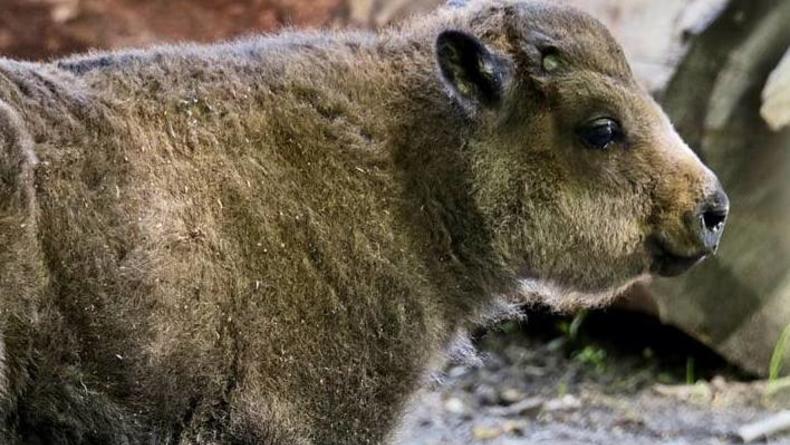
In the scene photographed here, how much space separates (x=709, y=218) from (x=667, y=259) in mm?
207

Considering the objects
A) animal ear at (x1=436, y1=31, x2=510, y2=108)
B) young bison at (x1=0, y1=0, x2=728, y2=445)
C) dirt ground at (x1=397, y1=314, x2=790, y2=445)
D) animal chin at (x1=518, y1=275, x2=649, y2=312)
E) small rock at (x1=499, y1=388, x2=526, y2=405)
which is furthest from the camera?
small rock at (x1=499, y1=388, x2=526, y2=405)

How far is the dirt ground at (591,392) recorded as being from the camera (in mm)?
5852

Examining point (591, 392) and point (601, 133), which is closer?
point (601, 133)

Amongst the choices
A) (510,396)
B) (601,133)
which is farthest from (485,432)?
(601,133)

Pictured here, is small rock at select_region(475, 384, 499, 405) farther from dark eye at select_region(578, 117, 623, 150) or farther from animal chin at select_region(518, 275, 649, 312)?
dark eye at select_region(578, 117, 623, 150)

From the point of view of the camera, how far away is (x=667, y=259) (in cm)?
431

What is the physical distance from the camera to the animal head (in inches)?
163

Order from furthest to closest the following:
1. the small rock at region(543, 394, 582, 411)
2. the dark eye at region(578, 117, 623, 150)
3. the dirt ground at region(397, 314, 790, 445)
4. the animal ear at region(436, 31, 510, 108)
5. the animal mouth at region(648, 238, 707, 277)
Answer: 1. the small rock at region(543, 394, 582, 411)
2. the dirt ground at region(397, 314, 790, 445)
3. the animal mouth at region(648, 238, 707, 277)
4. the dark eye at region(578, 117, 623, 150)
5. the animal ear at region(436, 31, 510, 108)

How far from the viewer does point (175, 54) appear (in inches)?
157

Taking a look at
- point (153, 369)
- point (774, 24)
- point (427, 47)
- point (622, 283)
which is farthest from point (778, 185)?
point (153, 369)

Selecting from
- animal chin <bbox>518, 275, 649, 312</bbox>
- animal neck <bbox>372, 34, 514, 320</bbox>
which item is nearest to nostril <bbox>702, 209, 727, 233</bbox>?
animal chin <bbox>518, 275, 649, 312</bbox>

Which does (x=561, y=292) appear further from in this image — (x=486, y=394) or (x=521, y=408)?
(x=486, y=394)

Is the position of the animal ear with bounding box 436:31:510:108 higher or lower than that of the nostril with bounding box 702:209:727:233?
higher

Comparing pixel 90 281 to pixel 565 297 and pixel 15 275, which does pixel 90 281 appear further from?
pixel 565 297
